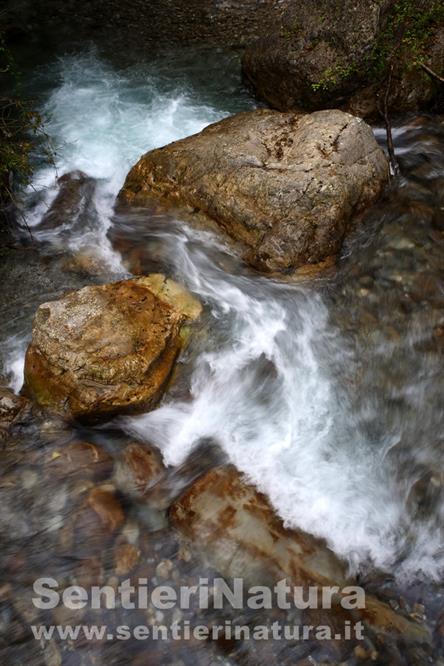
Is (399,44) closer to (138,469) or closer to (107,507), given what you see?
(138,469)

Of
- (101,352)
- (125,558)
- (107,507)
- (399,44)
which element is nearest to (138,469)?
(107,507)

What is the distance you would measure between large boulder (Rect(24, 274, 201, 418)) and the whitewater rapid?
1.06 ft

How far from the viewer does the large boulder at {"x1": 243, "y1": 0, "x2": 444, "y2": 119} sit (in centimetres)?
725

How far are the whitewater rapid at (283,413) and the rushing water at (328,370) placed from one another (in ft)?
0.04

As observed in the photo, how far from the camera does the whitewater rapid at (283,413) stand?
4559 mm

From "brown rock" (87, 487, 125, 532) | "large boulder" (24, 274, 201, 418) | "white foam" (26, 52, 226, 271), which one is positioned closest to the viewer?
"brown rock" (87, 487, 125, 532)

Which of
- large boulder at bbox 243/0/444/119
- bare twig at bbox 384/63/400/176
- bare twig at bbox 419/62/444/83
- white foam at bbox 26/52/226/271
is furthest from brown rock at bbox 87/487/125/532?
bare twig at bbox 419/62/444/83

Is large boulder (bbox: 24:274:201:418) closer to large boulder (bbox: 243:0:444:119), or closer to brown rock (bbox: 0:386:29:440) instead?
brown rock (bbox: 0:386:29:440)

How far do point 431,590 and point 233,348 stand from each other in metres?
2.83

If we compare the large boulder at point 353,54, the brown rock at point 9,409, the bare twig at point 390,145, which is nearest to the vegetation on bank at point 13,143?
the brown rock at point 9,409

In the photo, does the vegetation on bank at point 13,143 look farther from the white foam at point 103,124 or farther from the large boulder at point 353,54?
the large boulder at point 353,54

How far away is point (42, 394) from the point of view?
5.03 meters

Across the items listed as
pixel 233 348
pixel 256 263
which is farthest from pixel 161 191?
pixel 233 348

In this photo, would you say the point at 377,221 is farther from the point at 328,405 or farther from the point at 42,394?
the point at 42,394
